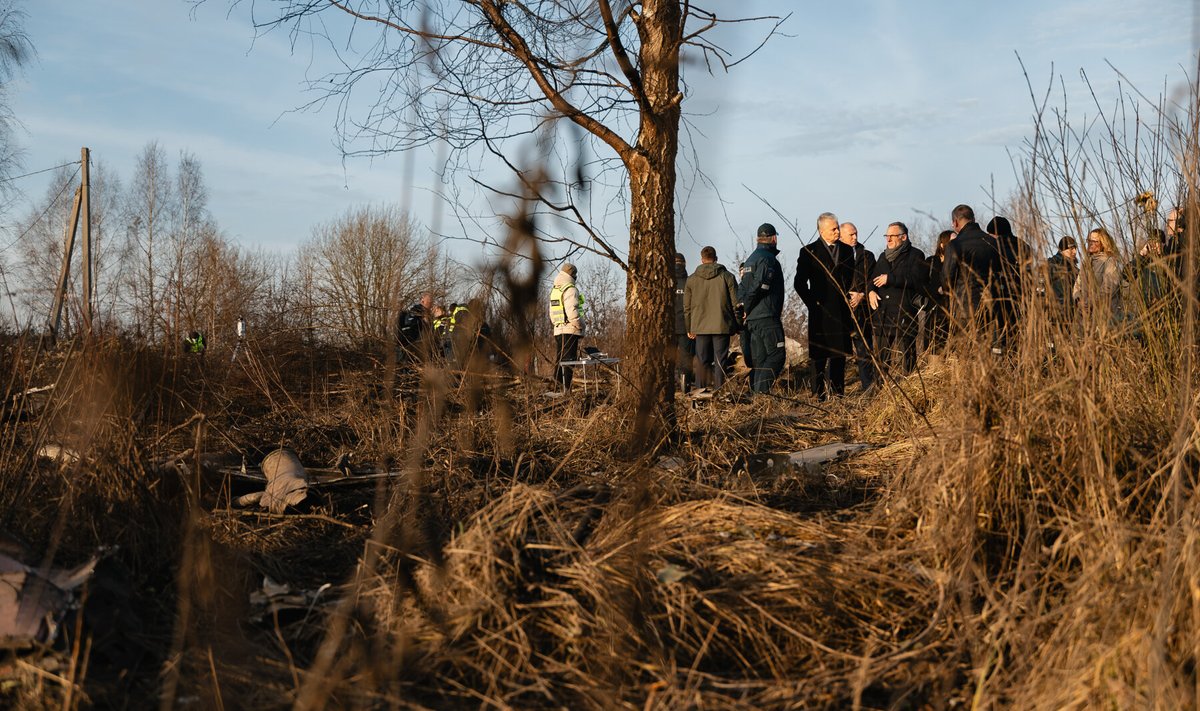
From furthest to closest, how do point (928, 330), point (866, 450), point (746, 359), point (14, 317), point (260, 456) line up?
point (746, 359) → point (928, 330) → point (260, 456) → point (866, 450) → point (14, 317)

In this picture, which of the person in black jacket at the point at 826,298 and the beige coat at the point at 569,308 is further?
the beige coat at the point at 569,308

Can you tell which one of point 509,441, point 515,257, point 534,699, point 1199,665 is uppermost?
point 515,257

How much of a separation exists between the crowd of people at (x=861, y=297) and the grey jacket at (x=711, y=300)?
1 centimetres

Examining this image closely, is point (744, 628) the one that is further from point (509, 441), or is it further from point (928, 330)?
point (928, 330)

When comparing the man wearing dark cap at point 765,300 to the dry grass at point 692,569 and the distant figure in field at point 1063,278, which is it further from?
the distant figure in field at point 1063,278

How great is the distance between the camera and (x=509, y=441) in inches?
222

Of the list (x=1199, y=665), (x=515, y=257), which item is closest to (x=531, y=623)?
(x=515, y=257)

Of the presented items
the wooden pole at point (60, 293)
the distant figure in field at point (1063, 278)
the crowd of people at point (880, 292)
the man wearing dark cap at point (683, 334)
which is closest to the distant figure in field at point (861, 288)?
the crowd of people at point (880, 292)

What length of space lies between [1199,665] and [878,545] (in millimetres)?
1218

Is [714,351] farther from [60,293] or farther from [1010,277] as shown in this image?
[60,293]

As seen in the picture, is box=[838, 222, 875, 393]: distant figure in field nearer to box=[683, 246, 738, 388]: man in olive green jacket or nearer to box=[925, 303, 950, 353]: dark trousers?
box=[925, 303, 950, 353]: dark trousers

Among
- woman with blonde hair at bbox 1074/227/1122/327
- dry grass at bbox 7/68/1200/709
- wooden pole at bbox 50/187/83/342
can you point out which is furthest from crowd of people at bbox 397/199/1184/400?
wooden pole at bbox 50/187/83/342

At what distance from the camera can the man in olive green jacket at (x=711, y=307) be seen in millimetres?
9875

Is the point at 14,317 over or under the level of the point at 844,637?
over
